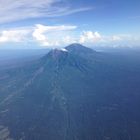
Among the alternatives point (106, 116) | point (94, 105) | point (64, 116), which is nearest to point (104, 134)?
point (106, 116)

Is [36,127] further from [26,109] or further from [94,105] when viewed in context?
[94,105]

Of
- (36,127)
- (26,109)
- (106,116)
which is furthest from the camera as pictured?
(26,109)

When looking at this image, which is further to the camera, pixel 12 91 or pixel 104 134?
pixel 12 91

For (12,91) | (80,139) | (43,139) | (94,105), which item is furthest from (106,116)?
(12,91)

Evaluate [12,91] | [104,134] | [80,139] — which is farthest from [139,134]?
[12,91]

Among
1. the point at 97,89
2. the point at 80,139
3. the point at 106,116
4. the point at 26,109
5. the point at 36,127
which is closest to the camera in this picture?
the point at 80,139

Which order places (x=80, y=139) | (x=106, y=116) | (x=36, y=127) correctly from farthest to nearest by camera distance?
(x=106, y=116)
(x=36, y=127)
(x=80, y=139)

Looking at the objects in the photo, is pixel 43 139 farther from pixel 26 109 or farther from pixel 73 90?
pixel 73 90

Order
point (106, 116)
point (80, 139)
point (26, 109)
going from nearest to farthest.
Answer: point (80, 139)
point (106, 116)
point (26, 109)

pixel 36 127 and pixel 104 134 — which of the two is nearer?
pixel 104 134
